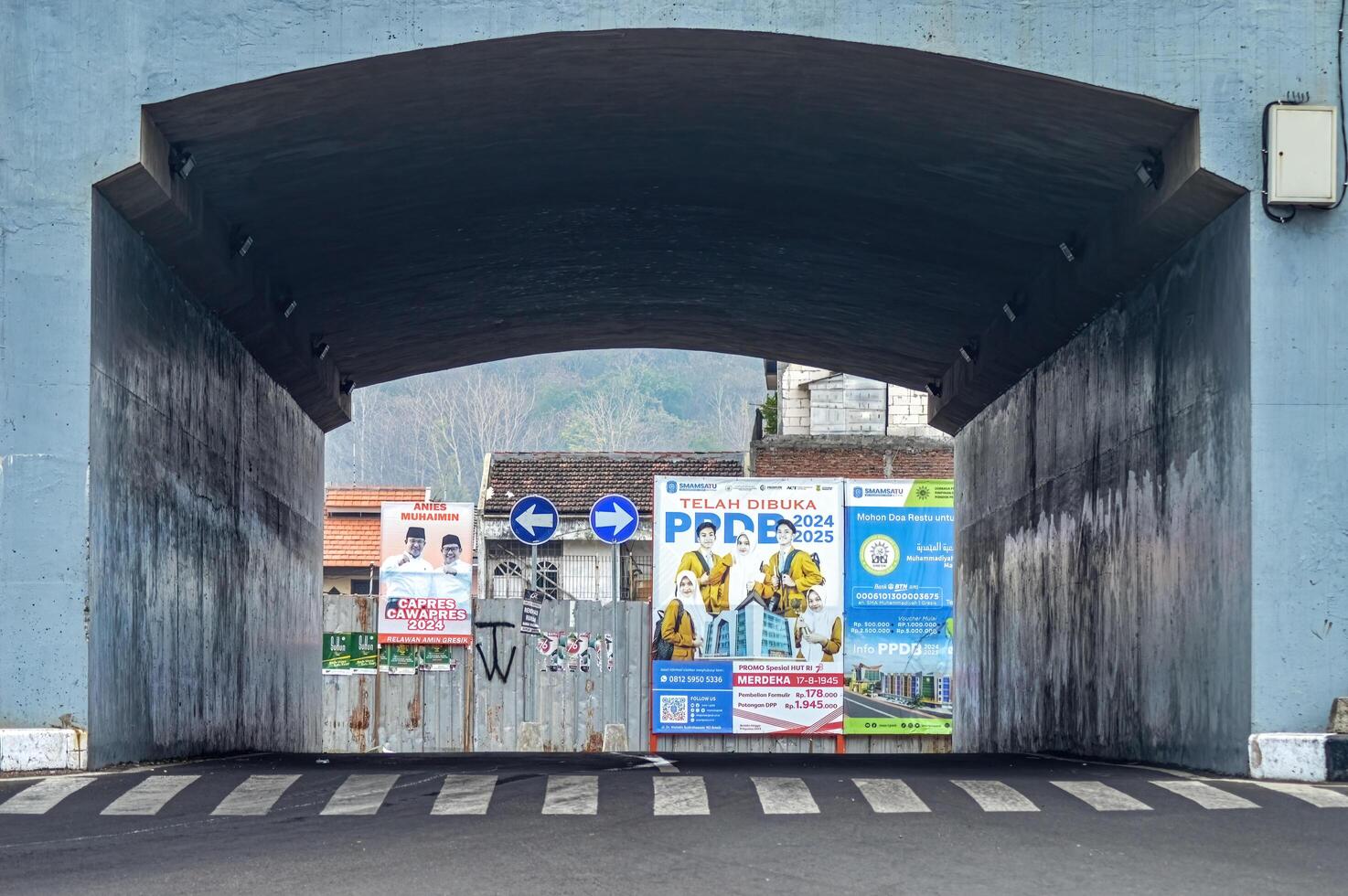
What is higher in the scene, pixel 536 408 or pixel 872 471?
pixel 536 408

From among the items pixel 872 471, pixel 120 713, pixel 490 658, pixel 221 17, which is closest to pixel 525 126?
pixel 221 17

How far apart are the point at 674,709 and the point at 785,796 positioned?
20.4m

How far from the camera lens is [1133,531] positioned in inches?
546

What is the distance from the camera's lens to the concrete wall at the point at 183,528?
37.2 ft

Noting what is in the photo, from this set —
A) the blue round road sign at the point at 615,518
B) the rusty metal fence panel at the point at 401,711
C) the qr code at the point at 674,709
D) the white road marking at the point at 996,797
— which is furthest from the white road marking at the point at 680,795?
the rusty metal fence panel at the point at 401,711

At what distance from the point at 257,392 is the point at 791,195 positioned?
6360 mm

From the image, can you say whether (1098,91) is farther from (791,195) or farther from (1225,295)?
(791,195)

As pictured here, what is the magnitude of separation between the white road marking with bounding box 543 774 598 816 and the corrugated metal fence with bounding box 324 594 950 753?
18959mm

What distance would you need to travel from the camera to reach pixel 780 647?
30766mm

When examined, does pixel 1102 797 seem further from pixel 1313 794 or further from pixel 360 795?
pixel 360 795

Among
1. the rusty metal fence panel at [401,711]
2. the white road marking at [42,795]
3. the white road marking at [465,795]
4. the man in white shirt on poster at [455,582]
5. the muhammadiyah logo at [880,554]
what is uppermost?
the muhammadiyah logo at [880,554]

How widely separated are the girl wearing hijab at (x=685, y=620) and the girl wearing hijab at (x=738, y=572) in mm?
456

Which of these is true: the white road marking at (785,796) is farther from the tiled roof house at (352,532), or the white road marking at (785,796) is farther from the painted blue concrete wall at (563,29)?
the tiled roof house at (352,532)

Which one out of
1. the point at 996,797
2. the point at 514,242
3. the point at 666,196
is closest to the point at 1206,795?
the point at 996,797
